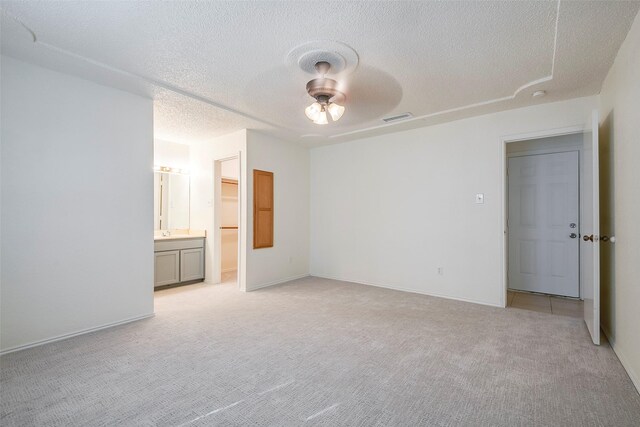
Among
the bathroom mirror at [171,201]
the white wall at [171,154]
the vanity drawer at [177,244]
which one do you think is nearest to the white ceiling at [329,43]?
the white wall at [171,154]

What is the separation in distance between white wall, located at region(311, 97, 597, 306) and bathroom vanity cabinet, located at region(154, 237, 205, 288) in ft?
6.82

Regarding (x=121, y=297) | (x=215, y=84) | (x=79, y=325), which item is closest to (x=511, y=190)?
(x=215, y=84)

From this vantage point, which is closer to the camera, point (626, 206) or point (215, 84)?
point (626, 206)

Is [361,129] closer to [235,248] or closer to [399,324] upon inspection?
[399,324]

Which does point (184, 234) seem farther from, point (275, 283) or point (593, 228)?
point (593, 228)

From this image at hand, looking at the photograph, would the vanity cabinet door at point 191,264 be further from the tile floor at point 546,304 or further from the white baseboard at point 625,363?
the white baseboard at point 625,363

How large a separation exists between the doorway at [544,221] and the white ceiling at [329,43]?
1293mm

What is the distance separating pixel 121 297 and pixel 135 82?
7.42ft

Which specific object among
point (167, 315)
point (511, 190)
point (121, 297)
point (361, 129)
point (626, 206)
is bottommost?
point (167, 315)

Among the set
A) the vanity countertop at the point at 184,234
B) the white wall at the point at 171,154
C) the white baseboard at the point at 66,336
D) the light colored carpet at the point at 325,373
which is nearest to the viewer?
the light colored carpet at the point at 325,373

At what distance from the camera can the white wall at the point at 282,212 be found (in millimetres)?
4785

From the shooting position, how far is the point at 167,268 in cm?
482

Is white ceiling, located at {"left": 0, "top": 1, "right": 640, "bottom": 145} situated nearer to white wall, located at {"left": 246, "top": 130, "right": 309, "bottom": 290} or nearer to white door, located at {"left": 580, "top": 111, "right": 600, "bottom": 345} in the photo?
white door, located at {"left": 580, "top": 111, "right": 600, "bottom": 345}

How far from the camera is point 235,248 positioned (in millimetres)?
6523
